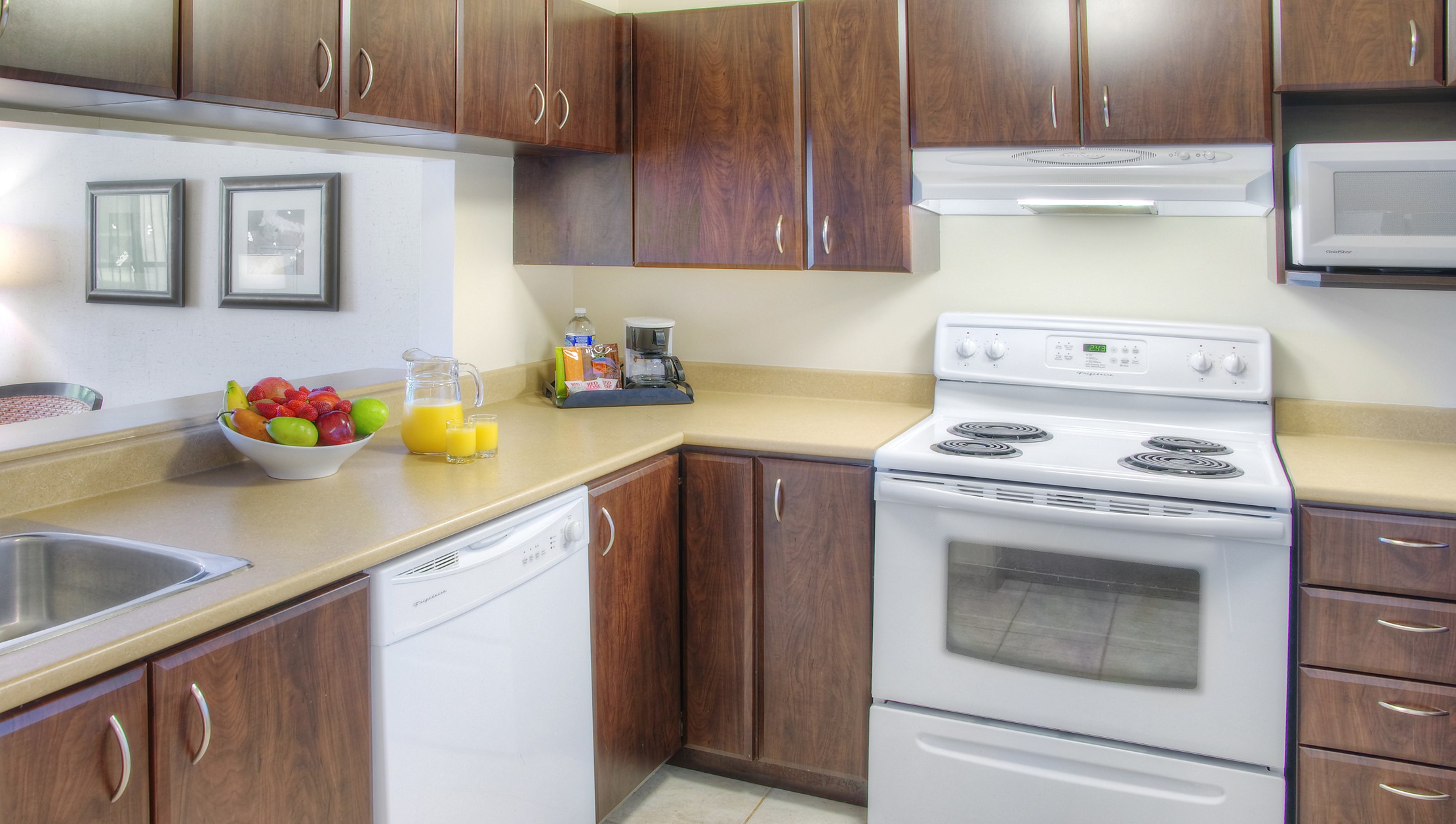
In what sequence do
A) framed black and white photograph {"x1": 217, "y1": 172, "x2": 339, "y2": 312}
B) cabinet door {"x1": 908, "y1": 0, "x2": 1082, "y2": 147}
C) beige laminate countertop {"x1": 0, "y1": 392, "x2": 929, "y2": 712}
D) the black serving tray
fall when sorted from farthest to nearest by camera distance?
framed black and white photograph {"x1": 217, "y1": 172, "x2": 339, "y2": 312}
the black serving tray
cabinet door {"x1": 908, "y1": 0, "x2": 1082, "y2": 147}
beige laminate countertop {"x1": 0, "y1": 392, "x2": 929, "y2": 712}

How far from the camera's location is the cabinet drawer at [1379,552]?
1846mm

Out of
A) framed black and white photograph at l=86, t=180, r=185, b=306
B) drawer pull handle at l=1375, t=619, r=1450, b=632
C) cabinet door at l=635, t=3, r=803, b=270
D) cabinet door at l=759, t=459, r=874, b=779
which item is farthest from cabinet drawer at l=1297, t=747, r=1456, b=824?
framed black and white photograph at l=86, t=180, r=185, b=306

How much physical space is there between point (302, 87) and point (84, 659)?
1105mm

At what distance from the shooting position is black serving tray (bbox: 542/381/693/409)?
9.28 feet

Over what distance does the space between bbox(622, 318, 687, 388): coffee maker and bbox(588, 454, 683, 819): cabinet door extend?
0.55 meters

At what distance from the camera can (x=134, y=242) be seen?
310cm

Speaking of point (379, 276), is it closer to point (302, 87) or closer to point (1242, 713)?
point (302, 87)

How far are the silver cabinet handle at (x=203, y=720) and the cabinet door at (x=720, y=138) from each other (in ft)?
5.69

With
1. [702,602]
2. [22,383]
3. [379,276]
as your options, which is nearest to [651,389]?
[702,602]

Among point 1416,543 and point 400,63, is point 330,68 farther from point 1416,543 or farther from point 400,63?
point 1416,543

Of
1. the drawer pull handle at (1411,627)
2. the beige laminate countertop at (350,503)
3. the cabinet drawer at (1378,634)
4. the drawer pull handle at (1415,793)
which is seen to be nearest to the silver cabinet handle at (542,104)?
the beige laminate countertop at (350,503)

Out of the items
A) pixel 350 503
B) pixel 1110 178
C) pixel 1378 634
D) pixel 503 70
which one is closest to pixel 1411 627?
pixel 1378 634

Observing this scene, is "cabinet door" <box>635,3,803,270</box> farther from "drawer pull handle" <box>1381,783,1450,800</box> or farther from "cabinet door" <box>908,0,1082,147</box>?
"drawer pull handle" <box>1381,783,1450,800</box>

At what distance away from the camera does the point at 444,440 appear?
2160 mm
